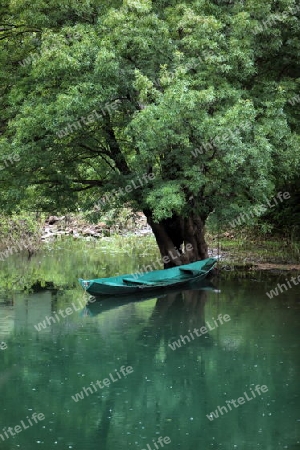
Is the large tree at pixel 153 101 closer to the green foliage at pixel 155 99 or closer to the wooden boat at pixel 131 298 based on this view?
the green foliage at pixel 155 99

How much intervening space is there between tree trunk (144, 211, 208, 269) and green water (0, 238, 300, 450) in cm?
180

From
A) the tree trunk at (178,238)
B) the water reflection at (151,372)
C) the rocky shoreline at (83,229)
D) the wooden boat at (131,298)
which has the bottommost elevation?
the water reflection at (151,372)

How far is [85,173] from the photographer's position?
65.6 ft

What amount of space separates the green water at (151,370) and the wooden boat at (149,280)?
0.47 m

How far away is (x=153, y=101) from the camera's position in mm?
17156

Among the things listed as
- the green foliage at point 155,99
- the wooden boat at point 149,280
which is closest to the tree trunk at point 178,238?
the wooden boat at point 149,280

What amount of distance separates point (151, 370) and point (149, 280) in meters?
7.28

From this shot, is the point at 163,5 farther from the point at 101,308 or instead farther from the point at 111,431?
the point at 111,431

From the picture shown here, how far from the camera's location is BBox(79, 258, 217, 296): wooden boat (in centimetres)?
1752

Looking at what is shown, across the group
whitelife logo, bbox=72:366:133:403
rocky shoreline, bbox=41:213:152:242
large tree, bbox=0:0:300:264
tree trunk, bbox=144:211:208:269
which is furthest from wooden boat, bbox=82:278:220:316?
rocky shoreline, bbox=41:213:152:242

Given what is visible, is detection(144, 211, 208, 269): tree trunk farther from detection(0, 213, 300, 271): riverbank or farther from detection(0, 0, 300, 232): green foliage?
detection(0, 0, 300, 232): green foliage

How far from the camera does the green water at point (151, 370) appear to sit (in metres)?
8.76

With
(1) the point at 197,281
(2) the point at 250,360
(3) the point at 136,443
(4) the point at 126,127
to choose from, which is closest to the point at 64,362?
(2) the point at 250,360

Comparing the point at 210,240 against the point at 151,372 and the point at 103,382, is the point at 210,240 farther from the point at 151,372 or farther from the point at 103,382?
the point at 103,382
